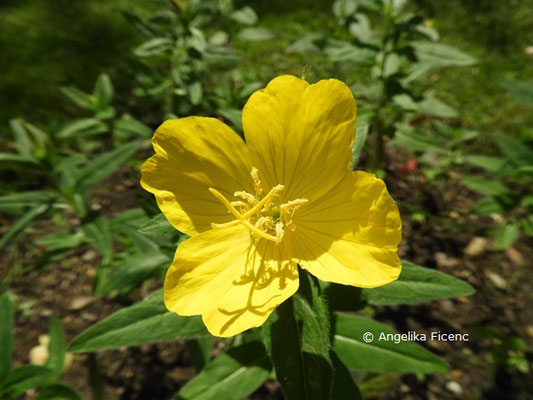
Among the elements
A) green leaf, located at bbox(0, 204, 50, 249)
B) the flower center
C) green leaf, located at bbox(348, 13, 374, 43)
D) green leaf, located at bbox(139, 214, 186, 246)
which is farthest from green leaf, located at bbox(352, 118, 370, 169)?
green leaf, located at bbox(0, 204, 50, 249)

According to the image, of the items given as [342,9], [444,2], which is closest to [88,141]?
[342,9]

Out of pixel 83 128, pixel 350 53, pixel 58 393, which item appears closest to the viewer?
pixel 58 393

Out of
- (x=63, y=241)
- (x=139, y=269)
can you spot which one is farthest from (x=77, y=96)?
(x=139, y=269)

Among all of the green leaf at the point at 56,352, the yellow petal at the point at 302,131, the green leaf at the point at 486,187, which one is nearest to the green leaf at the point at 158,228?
the yellow petal at the point at 302,131

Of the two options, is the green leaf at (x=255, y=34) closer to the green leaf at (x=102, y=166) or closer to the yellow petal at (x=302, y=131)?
the green leaf at (x=102, y=166)

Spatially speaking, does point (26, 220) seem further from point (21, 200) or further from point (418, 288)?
point (418, 288)

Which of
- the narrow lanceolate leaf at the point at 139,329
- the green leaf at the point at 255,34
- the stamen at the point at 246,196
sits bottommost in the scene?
the narrow lanceolate leaf at the point at 139,329
